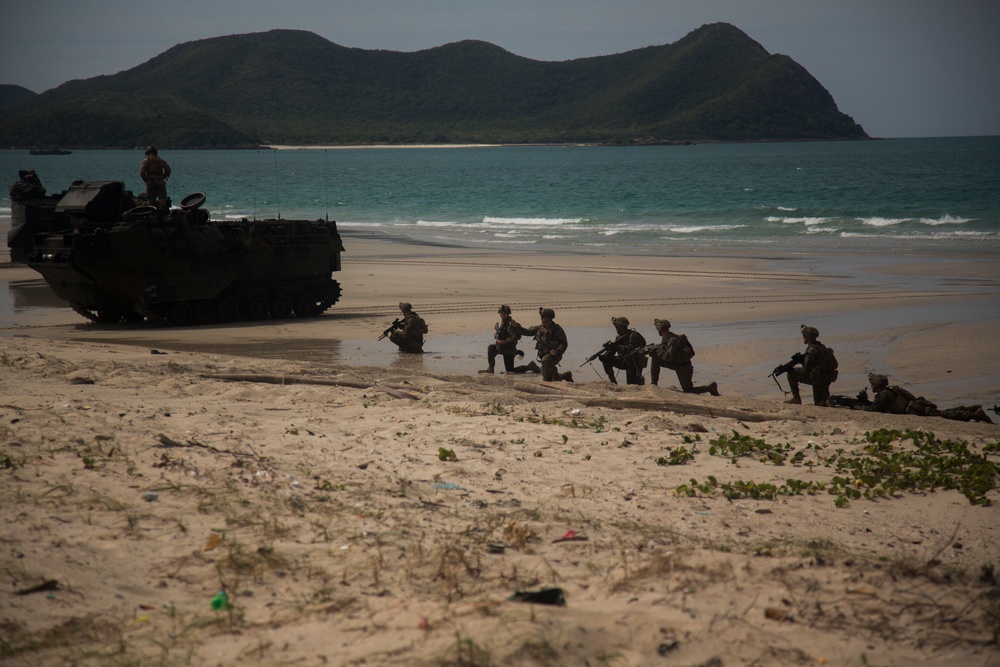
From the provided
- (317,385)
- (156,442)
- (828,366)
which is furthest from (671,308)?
(156,442)

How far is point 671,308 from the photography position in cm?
1975

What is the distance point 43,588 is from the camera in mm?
5293

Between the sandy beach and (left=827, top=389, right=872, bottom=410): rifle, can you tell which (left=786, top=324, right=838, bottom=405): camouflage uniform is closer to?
(left=827, top=389, right=872, bottom=410): rifle

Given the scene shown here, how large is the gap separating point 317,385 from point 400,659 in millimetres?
7133

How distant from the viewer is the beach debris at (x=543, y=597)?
537cm

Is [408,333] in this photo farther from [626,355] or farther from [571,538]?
[571,538]

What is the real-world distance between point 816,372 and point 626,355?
8.05 ft

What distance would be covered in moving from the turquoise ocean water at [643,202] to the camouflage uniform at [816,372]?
855 inches

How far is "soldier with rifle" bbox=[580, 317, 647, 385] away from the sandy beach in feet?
1.72

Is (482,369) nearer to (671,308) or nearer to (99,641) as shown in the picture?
(671,308)

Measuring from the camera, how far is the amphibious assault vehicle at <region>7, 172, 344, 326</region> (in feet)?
58.8

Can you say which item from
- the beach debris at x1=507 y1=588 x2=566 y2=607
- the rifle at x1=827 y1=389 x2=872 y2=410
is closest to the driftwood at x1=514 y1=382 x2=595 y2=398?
the rifle at x1=827 y1=389 x2=872 y2=410

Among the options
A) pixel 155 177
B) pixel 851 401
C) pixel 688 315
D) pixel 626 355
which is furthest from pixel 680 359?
pixel 155 177

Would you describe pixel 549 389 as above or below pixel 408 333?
below
